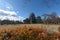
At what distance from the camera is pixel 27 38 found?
1055 cm

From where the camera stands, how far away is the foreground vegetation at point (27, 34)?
34.3 feet

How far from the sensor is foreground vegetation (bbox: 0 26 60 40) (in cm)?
1045

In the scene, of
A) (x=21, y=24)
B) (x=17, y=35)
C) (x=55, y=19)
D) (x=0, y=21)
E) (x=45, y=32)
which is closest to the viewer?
(x=17, y=35)

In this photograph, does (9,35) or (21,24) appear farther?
(21,24)

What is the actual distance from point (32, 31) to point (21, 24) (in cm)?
192

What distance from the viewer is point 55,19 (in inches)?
578

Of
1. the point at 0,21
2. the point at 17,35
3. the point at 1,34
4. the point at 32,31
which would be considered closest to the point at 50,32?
the point at 32,31

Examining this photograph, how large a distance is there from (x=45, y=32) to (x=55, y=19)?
3647 millimetres

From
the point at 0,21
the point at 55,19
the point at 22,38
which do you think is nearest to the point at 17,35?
the point at 22,38

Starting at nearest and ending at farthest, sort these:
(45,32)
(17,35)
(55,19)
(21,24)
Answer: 1. (17,35)
2. (45,32)
3. (21,24)
4. (55,19)

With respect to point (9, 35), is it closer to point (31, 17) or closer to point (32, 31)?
point (32, 31)

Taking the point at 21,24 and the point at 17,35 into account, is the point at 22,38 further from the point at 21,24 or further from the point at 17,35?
the point at 21,24

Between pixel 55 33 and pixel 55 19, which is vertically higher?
pixel 55 19

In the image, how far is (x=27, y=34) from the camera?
34.9 ft
